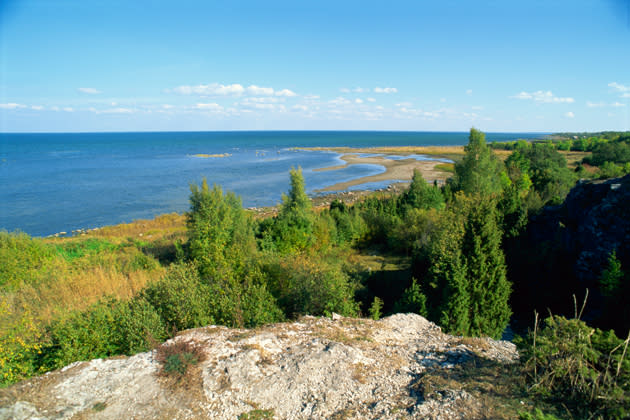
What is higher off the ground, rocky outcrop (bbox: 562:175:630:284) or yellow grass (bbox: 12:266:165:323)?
rocky outcrop (bbox: 562:175:630:284)

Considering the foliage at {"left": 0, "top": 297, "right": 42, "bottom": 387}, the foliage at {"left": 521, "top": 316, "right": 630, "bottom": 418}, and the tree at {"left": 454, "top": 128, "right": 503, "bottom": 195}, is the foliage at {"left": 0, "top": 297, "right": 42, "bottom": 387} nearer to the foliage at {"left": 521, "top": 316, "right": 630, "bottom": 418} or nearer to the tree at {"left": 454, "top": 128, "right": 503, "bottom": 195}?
the foliage at {"left": 521, "top": 316, "right": 630, "bottom": 418}

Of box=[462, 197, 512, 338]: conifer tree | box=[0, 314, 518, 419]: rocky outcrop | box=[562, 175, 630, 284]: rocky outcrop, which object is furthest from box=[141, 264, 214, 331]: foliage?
box=[562, 175, 630, 284]: rocky outcrop

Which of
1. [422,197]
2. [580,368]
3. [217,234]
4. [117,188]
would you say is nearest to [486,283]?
[580,368]

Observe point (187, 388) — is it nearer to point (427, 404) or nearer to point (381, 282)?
point (427, 404)

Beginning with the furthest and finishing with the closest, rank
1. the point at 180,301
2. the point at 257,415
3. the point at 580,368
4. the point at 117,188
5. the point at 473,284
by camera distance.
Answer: the point at 117,188 < the point at 473,284 < the point at 180,301 < the point at 257,415 < the point at 580,368

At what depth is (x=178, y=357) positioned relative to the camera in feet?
24.7

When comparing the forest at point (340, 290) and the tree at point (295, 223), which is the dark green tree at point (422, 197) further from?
the tree at point (295, 223)

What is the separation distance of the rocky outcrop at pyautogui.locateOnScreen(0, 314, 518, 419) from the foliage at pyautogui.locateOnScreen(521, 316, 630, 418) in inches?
55.5

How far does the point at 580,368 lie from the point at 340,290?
7597 millimetres

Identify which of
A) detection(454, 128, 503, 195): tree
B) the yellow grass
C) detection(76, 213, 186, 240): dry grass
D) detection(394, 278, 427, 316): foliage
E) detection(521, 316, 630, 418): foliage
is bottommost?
detection(76, 213, 186, 240): dry grass

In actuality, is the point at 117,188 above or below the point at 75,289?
above

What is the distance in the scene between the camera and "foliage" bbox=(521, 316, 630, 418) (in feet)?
18.2

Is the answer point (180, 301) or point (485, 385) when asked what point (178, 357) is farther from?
point (485, 385)

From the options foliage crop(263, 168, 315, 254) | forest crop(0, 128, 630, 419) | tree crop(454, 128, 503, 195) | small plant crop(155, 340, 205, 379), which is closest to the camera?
forest crop(0, 128, 630, 419)
